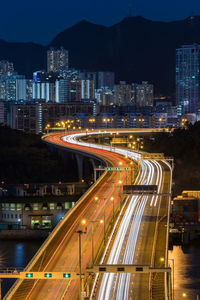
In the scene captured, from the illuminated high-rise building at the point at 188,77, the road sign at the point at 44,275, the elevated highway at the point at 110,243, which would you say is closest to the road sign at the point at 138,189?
the elevated highway at the point at 110,243

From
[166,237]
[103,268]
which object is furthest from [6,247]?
[103,268]

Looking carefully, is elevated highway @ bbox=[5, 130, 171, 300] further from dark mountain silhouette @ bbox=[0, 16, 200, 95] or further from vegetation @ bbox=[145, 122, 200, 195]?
dark mountain silhouette @ bbox=[0, 16, 200, 95]

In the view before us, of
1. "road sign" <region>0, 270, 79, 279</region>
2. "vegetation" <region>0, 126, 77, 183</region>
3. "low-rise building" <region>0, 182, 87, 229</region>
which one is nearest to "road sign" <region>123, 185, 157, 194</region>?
"low-rise building" <region>0, 182, 87, 229</region>

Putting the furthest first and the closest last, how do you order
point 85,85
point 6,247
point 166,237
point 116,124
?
point 85,85
point 116,124
point 6,247
point 166,237

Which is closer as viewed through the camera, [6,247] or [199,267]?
[199,267]

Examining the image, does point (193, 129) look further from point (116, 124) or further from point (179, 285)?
point (179, 285)

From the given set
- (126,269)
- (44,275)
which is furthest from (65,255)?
(126,269)
